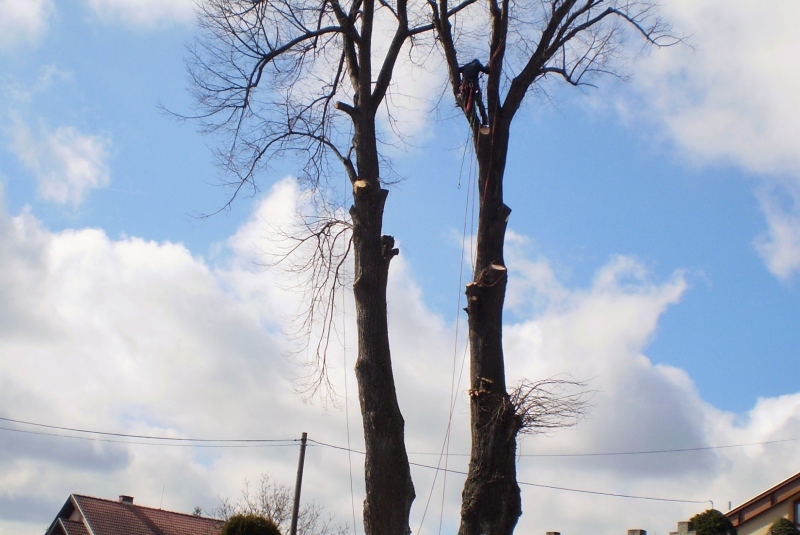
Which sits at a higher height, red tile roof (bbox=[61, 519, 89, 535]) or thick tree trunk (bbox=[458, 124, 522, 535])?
red tile roof (bbox=[61, 519, 89, 535])

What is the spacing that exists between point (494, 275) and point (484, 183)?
3.16 feet

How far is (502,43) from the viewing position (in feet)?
28.1

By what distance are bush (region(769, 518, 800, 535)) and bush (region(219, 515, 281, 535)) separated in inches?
461

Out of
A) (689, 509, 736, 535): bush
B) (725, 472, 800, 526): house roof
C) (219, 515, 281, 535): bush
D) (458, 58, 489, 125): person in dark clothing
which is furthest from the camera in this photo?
(725, 472, 800, 526): house roof

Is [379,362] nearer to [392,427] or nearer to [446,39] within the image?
[392,427]

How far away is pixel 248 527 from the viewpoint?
644 inches

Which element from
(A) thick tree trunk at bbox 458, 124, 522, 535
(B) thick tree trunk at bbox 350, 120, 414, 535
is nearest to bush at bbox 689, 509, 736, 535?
(A) thick tree trunk at bbox 458, 124, 522, 535

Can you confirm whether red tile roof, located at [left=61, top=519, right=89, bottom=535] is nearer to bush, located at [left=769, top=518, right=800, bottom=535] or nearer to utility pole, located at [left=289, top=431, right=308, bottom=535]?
utility pole, located at [left=289, top=431, right=308, bottom=535]

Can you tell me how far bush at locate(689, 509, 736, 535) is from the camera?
65.7ft

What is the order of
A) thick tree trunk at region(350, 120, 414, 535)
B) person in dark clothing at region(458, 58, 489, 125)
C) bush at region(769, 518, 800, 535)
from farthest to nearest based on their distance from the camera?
bush at region(769, 518, 800, 535) → person in dark clothing at region(458, 58, 489, 125) → thick tree trunk at region(350, 120, 414, 535)

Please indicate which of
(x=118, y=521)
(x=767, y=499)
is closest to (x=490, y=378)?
(x=767, y=499)

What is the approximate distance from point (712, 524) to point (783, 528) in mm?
1810

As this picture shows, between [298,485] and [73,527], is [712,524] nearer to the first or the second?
[298,485]

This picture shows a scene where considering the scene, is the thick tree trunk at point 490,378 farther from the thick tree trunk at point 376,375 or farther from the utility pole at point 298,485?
the utility pole at point 298,485
